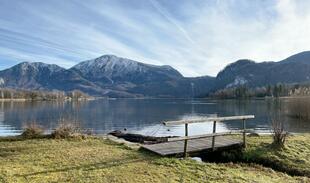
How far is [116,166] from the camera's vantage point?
35.1 ft

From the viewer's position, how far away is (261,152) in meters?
13.8

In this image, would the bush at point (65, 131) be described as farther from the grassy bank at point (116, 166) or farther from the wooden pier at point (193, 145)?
the wooden pier at point (193, 145)

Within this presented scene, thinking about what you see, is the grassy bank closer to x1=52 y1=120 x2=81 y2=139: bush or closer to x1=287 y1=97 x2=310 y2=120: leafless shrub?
x1=52 y1=120 x2=81 y2=139: bush

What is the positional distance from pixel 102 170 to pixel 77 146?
4.54m

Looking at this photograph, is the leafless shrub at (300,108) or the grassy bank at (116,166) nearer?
the grassy bank at (116,166)

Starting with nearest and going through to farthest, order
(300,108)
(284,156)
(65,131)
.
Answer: (284,156), (65,131), (300,108)

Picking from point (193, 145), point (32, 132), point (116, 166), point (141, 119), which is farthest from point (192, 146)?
point (141, 119)

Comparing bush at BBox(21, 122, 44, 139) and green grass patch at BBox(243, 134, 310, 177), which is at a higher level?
bush at BBox(21, 122, 44, 139)

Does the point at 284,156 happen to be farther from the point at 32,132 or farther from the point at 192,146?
the point at 32,132

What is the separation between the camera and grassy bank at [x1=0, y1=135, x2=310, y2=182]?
926cm

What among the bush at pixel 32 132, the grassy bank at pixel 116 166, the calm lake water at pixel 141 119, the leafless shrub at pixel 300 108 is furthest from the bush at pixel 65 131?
the leafless shrub at pixel 300 108

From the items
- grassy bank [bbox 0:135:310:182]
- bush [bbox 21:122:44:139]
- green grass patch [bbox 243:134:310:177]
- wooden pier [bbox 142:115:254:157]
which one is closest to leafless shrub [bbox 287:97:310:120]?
green grass patch [bbox 243:134:310:177]

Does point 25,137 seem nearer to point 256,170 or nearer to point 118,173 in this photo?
point 118,173

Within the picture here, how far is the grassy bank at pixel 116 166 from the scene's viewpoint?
926cm
